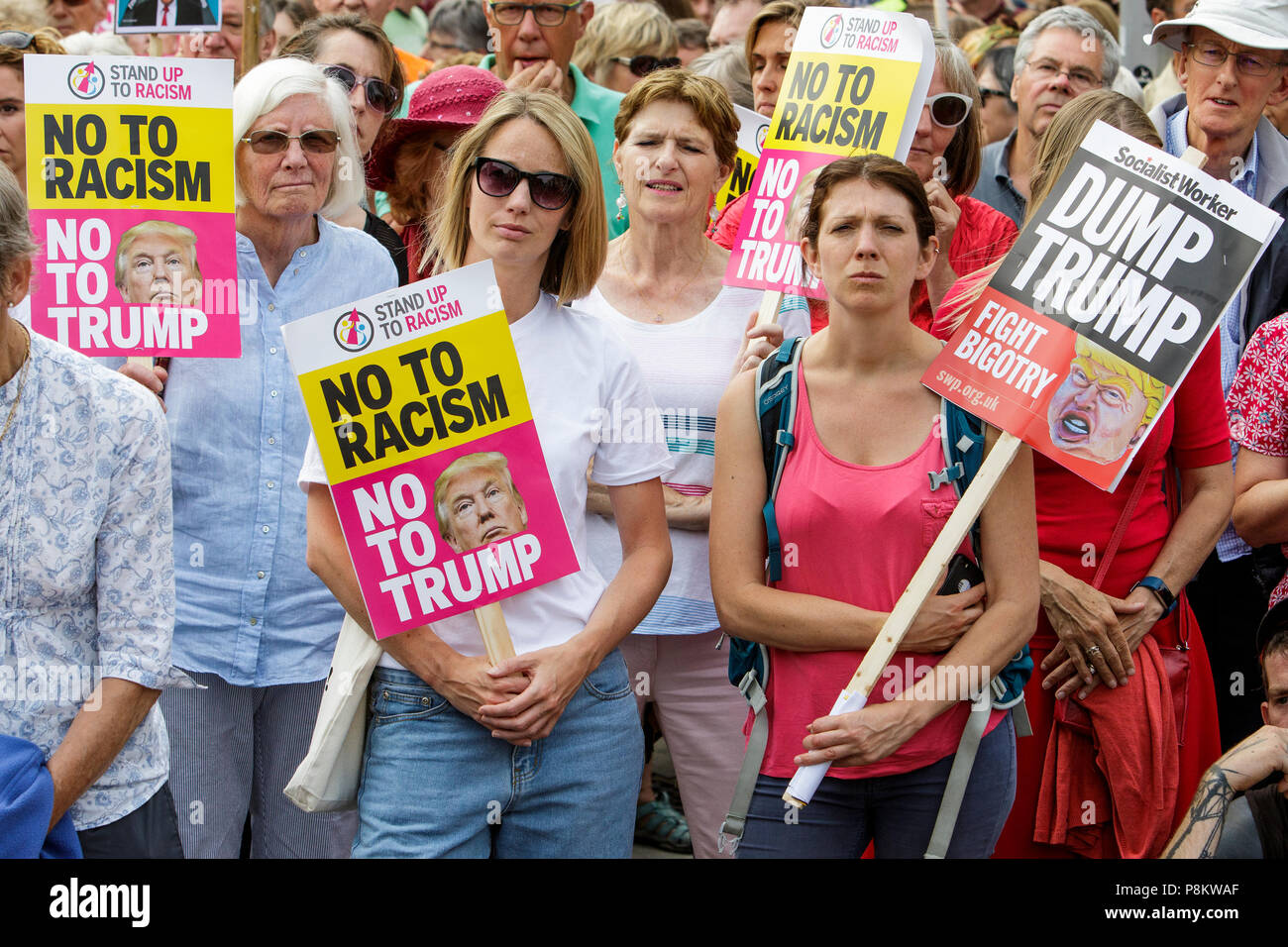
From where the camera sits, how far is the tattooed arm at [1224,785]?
10.8 feet

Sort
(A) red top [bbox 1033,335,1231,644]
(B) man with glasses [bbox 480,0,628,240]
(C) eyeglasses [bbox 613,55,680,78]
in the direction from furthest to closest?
(C) eyeglasses [bbox 613,55,680,78], (B) man with glasses [bbox 480,0,628,240], (A) red top [bbox 1033,335,1231,644]

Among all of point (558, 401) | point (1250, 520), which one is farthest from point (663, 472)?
point (1250, 520)

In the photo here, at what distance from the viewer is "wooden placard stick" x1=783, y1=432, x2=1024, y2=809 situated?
3.05 meters

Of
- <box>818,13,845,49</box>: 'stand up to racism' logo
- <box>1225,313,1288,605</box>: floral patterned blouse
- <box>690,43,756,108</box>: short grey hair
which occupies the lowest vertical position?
<box>1225,313,1288,605</box>: floral patterned blouse

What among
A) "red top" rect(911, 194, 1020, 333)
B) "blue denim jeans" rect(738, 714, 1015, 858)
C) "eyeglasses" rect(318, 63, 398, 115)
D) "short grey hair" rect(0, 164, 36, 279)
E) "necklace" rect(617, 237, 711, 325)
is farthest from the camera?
"eyeglasses" rect(318, 63, 398, 115)

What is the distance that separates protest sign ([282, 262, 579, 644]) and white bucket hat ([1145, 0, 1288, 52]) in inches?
101

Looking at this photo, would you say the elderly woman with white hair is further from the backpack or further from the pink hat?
the backpack

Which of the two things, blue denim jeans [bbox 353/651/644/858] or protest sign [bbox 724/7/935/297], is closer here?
blue denim jeans [bbox 353/651/644/858]

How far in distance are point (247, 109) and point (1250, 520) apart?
276 centimetres

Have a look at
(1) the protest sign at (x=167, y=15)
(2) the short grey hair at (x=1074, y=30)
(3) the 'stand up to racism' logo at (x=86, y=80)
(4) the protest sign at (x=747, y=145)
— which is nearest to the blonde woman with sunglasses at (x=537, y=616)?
(3) the 'stand up to racism' logo at (x=86, y=80)

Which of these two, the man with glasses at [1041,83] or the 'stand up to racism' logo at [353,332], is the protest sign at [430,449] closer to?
the 'stand up to racism' logo at [353,332]

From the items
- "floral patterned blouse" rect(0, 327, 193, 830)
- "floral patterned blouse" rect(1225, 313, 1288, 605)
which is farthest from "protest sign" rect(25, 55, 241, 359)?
"floral patterned blouse" rect(1225, 313, 1288, 605)

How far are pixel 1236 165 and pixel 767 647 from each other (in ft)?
8.41
